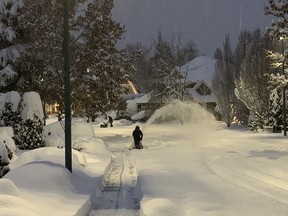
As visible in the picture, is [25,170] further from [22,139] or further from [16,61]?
[16,61]

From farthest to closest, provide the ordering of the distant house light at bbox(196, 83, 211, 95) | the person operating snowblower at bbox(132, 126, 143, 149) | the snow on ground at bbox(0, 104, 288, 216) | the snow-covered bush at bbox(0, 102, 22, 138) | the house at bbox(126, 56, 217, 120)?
the distant house light at bbox(196, 83, 211, 95)
the house at bbox(126, 56, 217, 120)
the person operating snowblower at bbox(132, 126, 143, 149)
the snow-covered bush at bbox(0, 102, 22, 138)
the snow on ground at bbox(0, 104, 288, 216)

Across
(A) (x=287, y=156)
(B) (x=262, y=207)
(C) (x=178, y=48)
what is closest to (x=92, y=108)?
(A) (x=287, y=156)

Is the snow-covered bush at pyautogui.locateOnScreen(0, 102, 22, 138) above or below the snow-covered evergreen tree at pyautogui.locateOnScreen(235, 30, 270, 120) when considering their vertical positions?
below

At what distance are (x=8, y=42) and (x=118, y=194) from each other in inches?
844

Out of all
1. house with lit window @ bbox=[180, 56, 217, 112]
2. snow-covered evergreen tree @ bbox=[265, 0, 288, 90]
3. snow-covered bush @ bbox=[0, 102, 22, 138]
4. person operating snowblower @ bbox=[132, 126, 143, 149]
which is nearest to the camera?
snow-covered evergreen tree @ bbox=[265, 0, 288, 90]

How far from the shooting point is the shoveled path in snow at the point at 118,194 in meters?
9.49

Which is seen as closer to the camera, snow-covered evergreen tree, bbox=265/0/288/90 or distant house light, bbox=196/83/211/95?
snow-covered evergreen tree, bbox=265/0/288/90

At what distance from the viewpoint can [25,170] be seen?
416 inches

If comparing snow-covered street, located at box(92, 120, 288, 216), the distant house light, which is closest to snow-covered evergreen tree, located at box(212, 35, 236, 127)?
the distant house light

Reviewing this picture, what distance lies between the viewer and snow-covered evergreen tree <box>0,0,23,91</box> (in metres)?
28.9

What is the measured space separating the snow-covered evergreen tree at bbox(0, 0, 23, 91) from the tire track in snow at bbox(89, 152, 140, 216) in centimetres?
1434

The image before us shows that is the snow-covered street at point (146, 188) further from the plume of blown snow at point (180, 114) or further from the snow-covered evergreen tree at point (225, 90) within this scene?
the plume of blown snow at point (180, 114)

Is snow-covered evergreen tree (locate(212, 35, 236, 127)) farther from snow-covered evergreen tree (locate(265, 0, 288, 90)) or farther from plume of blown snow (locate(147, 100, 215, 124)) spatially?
snow-covered evergreen tree (locate(265, 0, 288, 90))

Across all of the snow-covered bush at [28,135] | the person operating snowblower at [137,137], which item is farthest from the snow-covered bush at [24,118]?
the person operating snowblower at [137,137]
